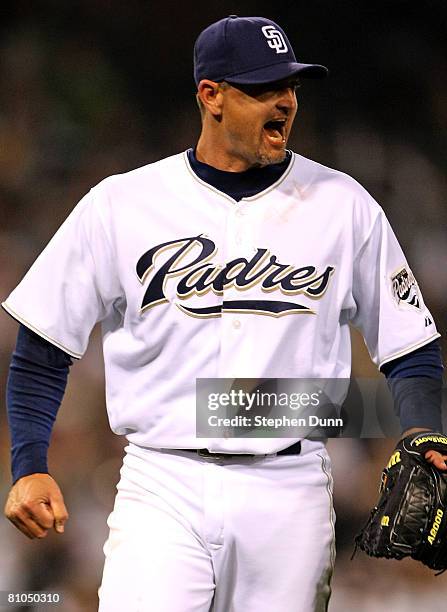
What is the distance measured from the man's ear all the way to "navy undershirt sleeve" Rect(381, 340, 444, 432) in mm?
504

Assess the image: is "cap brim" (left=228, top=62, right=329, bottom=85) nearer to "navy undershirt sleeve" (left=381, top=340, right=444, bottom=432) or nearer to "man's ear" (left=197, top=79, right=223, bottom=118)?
"man's ear" (left=197, top=79, right=223, bottom=118)

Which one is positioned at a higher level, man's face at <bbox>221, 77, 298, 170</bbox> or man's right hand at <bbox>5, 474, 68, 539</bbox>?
man's face at <bbox>221, 77, 298, 170</bbox>

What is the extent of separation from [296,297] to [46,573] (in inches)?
46.9

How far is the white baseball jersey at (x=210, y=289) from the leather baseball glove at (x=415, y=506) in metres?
0.18

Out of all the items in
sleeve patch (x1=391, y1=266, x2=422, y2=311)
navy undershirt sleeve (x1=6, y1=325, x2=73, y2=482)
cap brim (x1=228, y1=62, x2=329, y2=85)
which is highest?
cap brim (x1=228, y1=62, x2=329, y2=85)

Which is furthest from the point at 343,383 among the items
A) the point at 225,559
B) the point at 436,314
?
the point at 436,314

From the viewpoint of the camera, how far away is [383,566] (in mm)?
2553

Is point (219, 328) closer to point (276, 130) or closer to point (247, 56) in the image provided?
point (276, 130)

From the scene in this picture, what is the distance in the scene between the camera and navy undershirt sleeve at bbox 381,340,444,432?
164cm

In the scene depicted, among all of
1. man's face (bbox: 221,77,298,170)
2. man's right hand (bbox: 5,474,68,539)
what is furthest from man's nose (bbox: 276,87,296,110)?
man's right hand (bbox: 5,474,68,539)

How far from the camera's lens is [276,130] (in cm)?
169

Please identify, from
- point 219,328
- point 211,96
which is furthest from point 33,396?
point 211,96

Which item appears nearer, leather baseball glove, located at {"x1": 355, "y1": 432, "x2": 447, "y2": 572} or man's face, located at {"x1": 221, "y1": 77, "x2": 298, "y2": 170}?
leather baseball glove, located at {"x1": 355, "y1": 432, "x2": 447, "y2": 572}

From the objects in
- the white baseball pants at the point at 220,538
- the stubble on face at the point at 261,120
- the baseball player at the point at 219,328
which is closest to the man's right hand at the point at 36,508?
the baseball player at the point at 219,328
